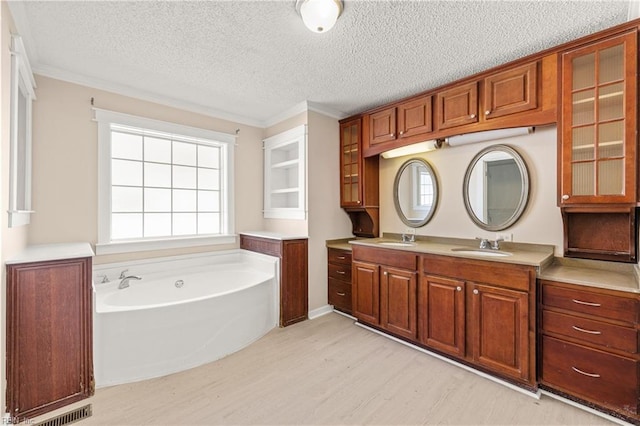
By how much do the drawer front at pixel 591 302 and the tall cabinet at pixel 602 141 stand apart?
1.83 feet

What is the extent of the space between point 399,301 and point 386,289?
6.8 inches

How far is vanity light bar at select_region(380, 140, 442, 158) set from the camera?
2930mm

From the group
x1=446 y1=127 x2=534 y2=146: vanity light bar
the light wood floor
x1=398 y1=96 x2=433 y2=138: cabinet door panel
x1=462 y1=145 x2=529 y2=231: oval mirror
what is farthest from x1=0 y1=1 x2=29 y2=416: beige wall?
x1=462 y1=145 x2=529 y2=231: oval mirror

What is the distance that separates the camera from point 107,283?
107 inches

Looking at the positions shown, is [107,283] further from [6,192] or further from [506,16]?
[506,16]

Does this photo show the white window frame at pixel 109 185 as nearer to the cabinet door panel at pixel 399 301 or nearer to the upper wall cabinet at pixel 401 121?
the upper wall cabinet at pixel 401 121

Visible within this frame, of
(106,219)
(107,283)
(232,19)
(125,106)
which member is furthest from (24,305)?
(232,19)

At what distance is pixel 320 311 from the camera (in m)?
3.50

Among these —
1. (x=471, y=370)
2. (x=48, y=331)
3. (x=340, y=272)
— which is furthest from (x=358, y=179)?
(x=48, y=331)

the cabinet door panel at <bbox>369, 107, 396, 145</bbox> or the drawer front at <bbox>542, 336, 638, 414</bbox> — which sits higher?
the cabinet door panel at <bbox>369, 107, 396, 145</bbox>

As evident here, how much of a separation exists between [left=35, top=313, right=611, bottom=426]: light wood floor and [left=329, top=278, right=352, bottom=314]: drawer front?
851 mm

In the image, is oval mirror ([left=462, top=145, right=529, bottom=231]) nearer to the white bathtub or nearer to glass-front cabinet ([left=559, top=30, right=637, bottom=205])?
glass-front cabinet ([left=559, top=30, right=637, bottom=205])

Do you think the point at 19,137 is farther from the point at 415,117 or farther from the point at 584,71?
the point at 584,71

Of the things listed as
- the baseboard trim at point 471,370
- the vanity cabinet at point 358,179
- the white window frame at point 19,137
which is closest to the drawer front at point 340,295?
the baseboard trim at point 471,370
